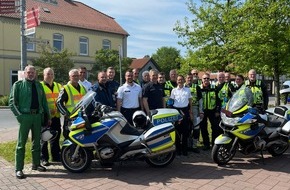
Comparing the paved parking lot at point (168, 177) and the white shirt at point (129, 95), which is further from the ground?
the white shirt at point (129, 95)

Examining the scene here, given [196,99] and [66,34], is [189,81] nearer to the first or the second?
[196,99]

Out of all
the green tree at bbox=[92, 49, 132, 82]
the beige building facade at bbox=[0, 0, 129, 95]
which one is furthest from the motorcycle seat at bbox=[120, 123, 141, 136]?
the green tree at bbox=[92, 49, 132, 82]

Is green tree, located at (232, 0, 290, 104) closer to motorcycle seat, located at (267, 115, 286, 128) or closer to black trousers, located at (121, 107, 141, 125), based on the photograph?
motorcycle seat, located at (267, 115, 286, 128)

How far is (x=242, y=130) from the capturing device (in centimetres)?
653

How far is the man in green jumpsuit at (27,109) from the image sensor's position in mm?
5883

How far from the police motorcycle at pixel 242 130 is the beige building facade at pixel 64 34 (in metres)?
26.7

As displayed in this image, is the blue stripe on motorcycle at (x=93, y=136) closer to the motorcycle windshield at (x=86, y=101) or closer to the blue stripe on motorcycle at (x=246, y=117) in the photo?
the motorcycle windshield at (x=86, y=101)

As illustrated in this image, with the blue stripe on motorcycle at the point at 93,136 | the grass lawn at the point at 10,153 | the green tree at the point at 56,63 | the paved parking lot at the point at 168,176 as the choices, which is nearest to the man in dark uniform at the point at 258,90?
the paved parking lot at the point at 168,176

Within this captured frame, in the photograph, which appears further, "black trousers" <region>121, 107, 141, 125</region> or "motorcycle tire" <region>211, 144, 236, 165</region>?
"black trousers" <region>121, 107, 141, 125</region>

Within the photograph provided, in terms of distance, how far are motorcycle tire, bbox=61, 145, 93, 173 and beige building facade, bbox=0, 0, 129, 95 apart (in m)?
26.4

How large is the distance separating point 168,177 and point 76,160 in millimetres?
1650

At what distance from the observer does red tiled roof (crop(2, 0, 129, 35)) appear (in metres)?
36.0

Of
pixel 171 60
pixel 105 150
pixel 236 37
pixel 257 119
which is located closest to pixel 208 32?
pixel 236 37

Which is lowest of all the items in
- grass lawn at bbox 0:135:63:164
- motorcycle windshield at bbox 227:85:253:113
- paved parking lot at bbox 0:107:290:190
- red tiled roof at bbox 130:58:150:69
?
paved parking lot at bbox 0:107:290:190
